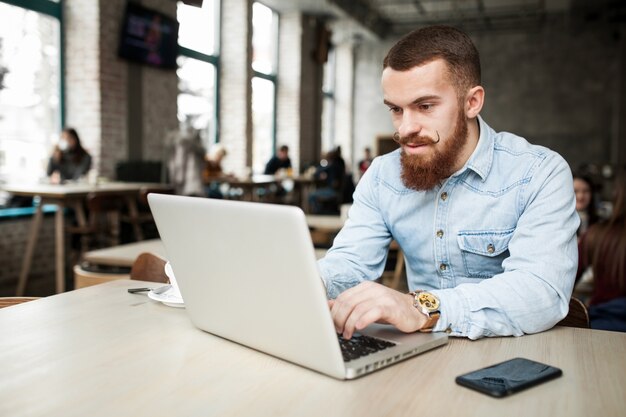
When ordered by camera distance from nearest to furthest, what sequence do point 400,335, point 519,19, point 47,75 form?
point 400,335, point 47,75, point 519,19

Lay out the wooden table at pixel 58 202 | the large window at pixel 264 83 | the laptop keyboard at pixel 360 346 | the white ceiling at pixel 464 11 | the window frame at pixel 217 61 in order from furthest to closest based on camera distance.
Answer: the white ceiling at pixel 464 11
the large window at pixel 264 83
the window frame at pixel 217 61
the wooden table at pixel 58 202
the laptop keyboard at pixel 360 346

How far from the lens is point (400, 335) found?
3.58 ft

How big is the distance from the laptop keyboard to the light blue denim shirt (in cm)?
15

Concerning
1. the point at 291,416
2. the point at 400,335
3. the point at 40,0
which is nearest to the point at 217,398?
the point at 291,416

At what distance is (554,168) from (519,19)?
41.5 feet

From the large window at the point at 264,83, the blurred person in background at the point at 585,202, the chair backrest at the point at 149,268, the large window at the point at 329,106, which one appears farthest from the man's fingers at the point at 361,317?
the large window at the point at 329,106

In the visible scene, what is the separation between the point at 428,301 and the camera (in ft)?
3.73

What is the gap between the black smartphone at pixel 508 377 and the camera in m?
0.85

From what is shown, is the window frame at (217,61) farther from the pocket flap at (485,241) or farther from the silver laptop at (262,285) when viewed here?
the silver laptop at (262,285)

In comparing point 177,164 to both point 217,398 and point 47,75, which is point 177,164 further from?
point 217,398

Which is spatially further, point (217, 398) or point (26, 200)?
point (26, 200)

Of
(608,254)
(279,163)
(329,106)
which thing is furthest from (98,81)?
(329,106)

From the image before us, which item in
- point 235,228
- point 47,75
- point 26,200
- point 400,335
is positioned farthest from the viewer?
point 47,75

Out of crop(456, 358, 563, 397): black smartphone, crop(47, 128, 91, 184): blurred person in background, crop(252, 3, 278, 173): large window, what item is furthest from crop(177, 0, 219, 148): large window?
crop(456, 358, 563, 397): black smartphone
